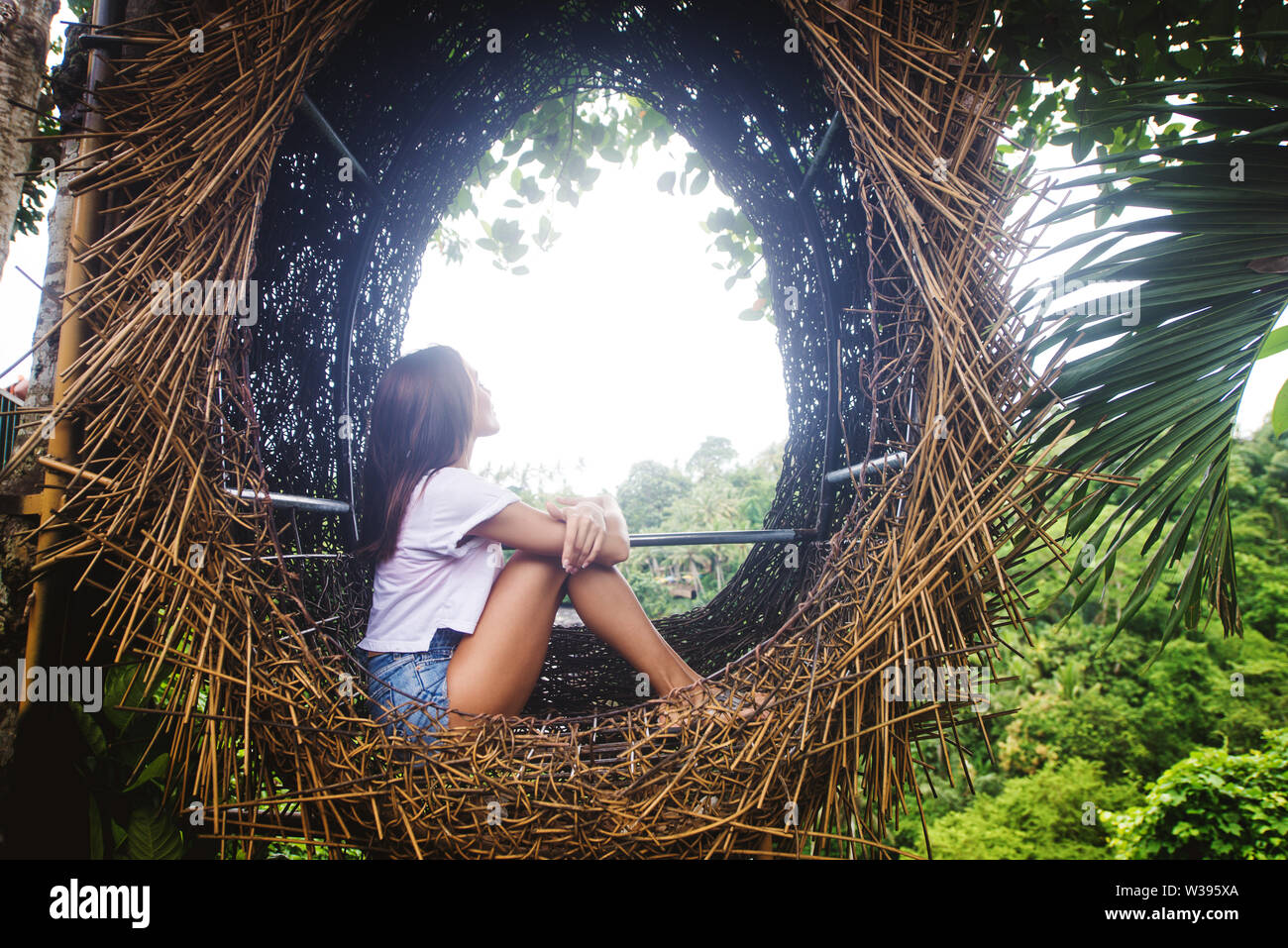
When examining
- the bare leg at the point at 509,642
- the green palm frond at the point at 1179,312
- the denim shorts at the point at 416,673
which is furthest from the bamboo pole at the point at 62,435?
the green palm frond at the point at 1179,312

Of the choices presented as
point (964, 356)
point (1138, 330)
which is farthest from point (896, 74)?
point (1138, 330)

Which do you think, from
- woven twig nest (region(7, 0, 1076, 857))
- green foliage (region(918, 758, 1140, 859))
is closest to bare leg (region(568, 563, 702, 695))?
woven twig nest (region(7, 0, 1076, 857))

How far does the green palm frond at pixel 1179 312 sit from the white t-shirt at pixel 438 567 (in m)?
1.12

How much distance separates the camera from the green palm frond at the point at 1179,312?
1.02 meters

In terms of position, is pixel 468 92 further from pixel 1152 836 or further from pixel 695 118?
pixel 1152 836

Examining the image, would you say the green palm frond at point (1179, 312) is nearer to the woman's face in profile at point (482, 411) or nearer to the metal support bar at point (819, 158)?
the metal support bar at point (819, 158)

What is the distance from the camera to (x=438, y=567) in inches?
57.1

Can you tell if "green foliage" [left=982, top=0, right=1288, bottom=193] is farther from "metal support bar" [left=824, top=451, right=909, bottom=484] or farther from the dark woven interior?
"metal support bar" [left=824, top=451, right=909, bottom=484]

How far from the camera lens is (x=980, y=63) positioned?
104cm

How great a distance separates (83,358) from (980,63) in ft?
5.04

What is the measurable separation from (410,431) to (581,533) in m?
0.52

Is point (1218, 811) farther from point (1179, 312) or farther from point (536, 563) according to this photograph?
point (536, 563)

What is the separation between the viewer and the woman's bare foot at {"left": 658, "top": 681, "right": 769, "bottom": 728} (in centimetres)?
103

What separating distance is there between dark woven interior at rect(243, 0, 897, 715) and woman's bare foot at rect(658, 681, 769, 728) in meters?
0.55
